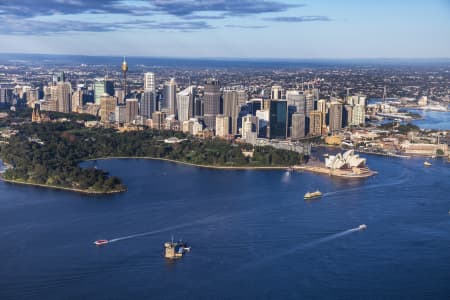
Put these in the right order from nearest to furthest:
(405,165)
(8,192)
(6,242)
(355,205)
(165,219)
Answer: (6,242)
(165,219)
(355,205)
(8,192)
(405,165)

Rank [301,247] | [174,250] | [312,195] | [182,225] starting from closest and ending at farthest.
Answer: [174,250] → [301,247] → [182,225] → [312,195]

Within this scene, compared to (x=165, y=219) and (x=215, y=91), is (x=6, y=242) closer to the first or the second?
(x=165, y=219)

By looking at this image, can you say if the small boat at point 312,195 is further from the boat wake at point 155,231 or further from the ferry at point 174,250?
the ferry at point 174,250

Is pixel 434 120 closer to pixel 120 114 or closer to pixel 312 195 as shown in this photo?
pixel 120 114

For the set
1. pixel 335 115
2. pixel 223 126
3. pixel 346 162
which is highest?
pixel 335 115

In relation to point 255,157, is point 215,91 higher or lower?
higher

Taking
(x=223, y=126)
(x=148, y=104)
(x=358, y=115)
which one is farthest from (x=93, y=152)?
(x=358, y=115)

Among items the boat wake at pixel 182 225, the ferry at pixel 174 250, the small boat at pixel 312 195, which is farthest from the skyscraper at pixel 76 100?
the ferry at pixel 174 250

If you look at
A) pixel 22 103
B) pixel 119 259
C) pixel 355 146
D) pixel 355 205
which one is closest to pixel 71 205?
pixel 119 259
